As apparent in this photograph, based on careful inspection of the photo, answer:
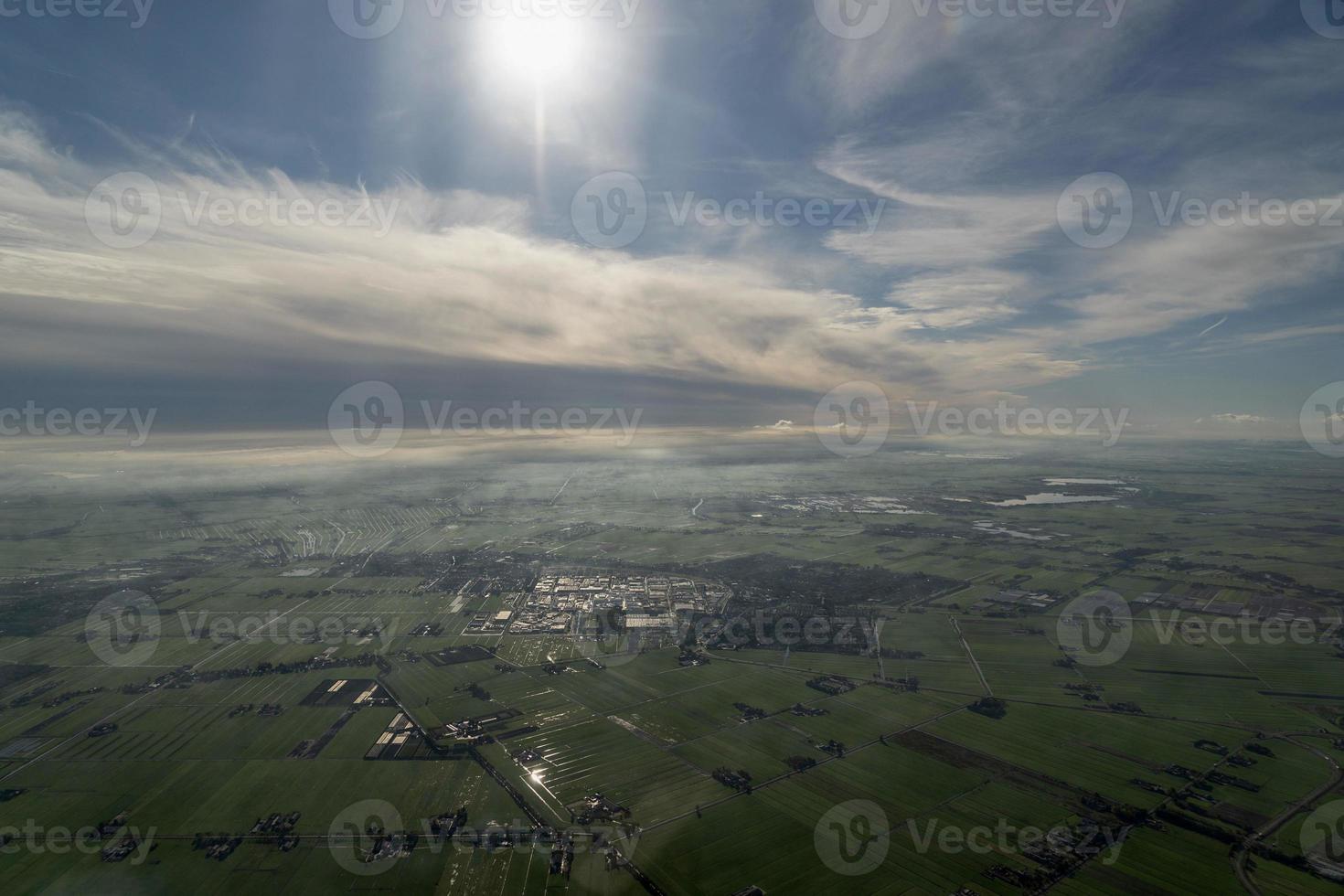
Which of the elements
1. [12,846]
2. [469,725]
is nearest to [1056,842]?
[469,725]

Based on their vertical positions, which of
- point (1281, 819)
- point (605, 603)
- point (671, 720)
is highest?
point (605, 603)

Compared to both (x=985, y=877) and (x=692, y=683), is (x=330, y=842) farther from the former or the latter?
(x=985, y=877)

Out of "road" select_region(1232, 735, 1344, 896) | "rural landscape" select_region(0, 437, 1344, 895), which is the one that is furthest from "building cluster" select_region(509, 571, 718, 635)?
"road" select_region(1232, 735, 1344, 896)

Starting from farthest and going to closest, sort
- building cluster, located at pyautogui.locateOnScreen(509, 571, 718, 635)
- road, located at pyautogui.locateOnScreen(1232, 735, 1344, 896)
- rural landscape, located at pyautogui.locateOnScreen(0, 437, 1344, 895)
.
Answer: building cluster, located at pyautogui.locateOnScreen(509, 571, 718, 635), rural landscape, located at pyautogui.locateOnScreen(0, 437, 1344, 895), road, located at pyautogui.locateOnScreen(1232, 735, 1344, 896)

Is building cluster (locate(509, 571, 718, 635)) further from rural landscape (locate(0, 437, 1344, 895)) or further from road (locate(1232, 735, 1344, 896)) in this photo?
road (locate(1232, 735, 1344, 896))

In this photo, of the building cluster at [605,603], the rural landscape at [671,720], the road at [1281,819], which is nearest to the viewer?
the road at [1281,819]

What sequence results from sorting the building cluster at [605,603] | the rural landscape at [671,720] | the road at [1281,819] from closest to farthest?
the road at [1281,819]
the rural landscape at [671,720]
the building cluster at [605,603]

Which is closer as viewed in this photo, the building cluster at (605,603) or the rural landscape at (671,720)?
the rural landscape at (671,720)

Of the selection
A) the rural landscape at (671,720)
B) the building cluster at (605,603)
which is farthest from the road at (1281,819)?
the building cluster at (605,603)

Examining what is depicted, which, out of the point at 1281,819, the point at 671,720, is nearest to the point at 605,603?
the point at 671,720

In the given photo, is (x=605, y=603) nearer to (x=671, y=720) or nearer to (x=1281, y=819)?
(x=671, y=720)

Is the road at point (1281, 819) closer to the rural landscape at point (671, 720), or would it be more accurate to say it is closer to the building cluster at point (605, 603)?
the rural landscape at point (671, 720)

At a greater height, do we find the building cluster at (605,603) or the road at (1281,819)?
the building cluster at (605,603)
